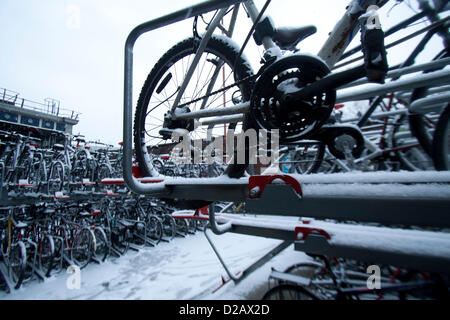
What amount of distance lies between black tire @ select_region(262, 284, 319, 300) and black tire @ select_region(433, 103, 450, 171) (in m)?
1.55

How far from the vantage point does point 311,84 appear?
43.4 inches

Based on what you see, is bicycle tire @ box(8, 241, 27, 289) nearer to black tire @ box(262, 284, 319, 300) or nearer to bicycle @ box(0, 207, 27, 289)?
bicycle @ box(0, 207, 27, 289)

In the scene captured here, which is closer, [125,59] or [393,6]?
[125,59]

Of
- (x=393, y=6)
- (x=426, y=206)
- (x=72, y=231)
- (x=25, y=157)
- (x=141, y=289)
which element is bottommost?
(x=141, y=289)

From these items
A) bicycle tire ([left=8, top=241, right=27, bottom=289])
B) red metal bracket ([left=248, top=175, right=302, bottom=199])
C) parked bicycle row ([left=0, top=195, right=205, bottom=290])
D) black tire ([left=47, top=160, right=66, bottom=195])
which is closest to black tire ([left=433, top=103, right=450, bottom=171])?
red metal bracket ([left=248, top=175, right=302, bottom=199])

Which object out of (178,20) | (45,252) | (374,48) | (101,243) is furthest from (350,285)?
(45,252)

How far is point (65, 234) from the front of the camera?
4.27 meters

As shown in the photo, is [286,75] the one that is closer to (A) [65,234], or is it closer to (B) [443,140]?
(B) [443,140]

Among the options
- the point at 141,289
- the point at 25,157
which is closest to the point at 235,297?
the point at 141,289

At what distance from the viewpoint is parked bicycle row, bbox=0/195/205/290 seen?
12.3 feet

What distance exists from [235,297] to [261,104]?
2.74m
